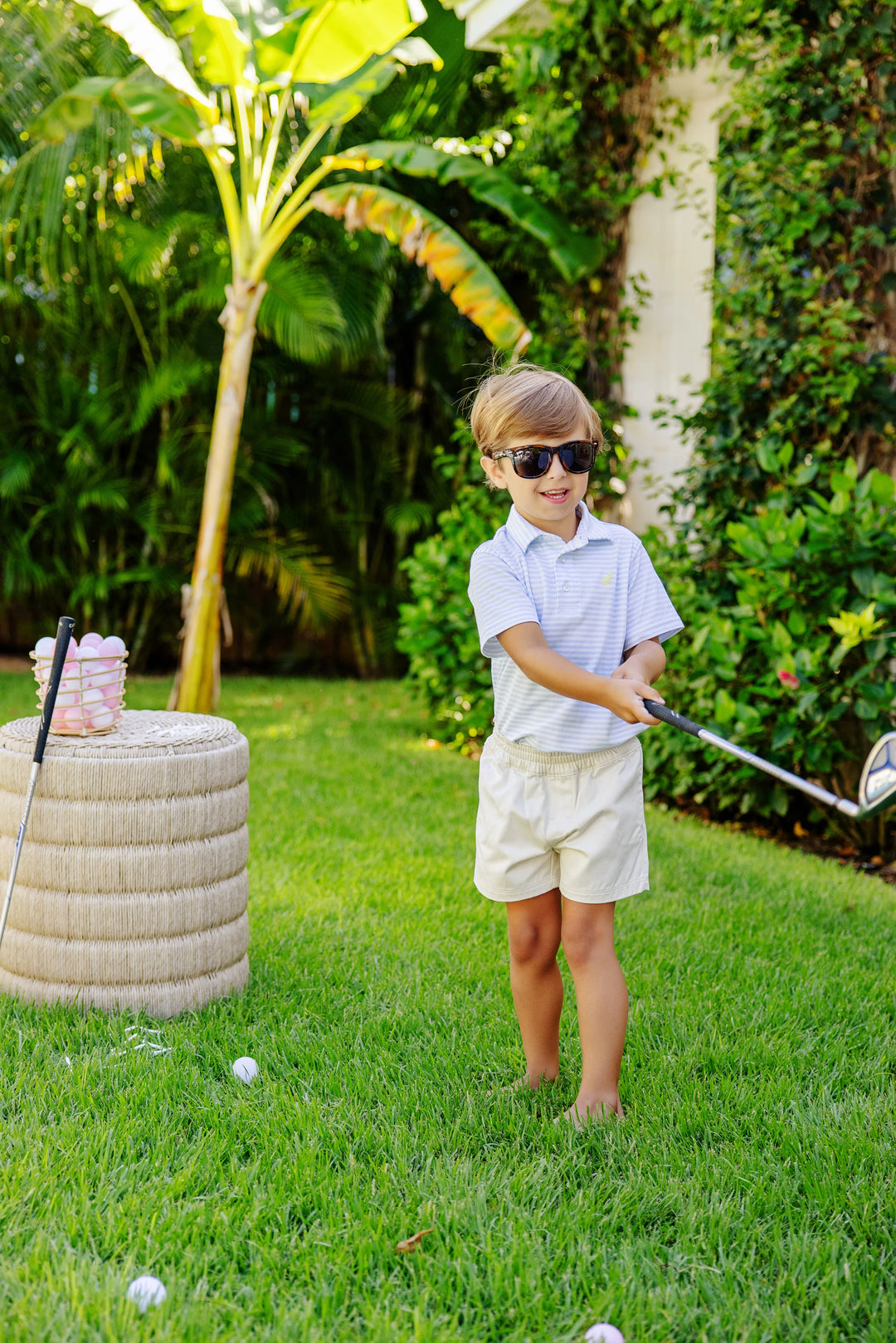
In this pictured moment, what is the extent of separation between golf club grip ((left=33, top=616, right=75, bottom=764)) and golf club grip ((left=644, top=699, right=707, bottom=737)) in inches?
56.8

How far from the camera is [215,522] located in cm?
684

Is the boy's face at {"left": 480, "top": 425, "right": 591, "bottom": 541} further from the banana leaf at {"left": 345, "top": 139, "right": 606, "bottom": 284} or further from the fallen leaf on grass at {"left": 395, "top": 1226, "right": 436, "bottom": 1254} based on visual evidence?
the banana leaf at {"left": 345, "top": 139, "right": 606, "bottom": 284}

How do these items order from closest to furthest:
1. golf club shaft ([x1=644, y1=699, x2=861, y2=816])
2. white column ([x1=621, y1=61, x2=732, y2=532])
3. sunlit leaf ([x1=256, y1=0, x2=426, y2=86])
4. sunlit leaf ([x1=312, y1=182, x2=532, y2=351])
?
golf club shaft ([x1=644, y1=699, x2=861, y2=816]), sunlit leaf ([x1=256, y1=0, x2=426, y2=86]), sunlit leaf ([x1=312, y1=182, x2=532, y2=351]), white column ([x1=621, y1=61, x2=732, y2=532])

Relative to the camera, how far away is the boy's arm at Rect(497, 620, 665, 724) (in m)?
2.07

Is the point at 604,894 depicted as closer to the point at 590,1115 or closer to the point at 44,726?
the point at 590,1115

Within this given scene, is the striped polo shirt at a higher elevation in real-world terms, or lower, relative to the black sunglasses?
lower

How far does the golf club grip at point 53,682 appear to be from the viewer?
8.86 feet

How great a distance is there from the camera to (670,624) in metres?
2.40

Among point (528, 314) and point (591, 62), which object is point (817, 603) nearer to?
→ point (591, 62)

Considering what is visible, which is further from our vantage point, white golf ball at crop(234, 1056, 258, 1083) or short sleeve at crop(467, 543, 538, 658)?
white golf ball at crop(234, 1056, 258, 1083)

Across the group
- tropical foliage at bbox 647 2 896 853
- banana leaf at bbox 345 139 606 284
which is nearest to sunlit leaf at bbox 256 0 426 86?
banana leaf at bbox 345 139 606 284

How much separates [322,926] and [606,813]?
151 cm

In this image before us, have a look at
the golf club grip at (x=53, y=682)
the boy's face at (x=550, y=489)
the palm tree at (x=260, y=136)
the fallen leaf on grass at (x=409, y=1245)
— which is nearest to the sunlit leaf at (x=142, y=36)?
the palm tree at (x=260, y=136)

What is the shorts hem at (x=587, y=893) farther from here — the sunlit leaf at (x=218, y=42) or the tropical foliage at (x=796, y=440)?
the sunlit leaf at (x=218, y=42)
